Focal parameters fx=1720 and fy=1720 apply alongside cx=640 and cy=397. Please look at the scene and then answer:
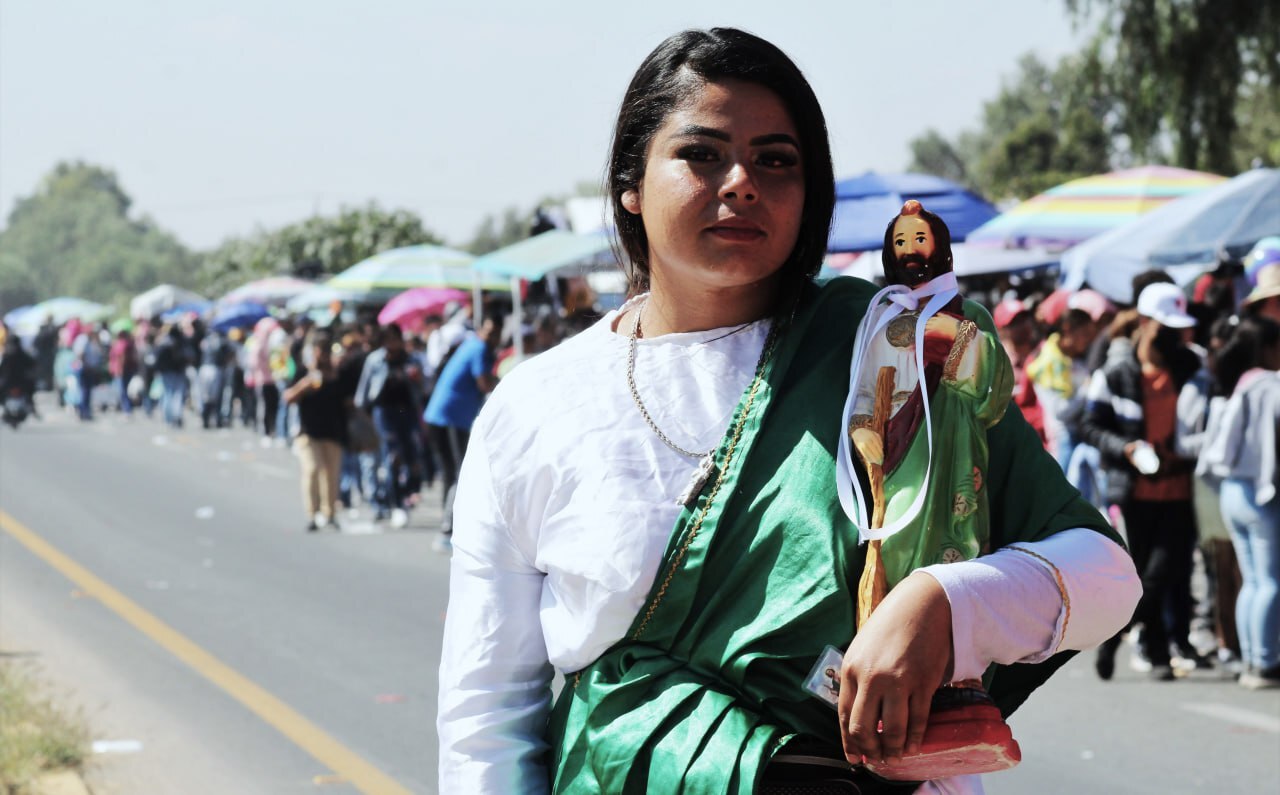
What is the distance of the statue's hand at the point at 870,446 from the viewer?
1.86 m

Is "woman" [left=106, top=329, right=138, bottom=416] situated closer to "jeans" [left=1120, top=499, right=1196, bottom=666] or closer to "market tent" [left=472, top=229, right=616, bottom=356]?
"market tent" [left=472, top=229, right=616, bottom=356]

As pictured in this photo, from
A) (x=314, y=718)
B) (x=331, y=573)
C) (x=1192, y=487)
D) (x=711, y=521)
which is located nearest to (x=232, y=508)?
(x=331, y=573)

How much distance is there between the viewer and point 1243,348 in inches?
301

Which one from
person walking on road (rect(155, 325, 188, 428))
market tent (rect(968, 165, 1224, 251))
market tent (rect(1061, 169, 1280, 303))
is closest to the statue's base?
market tent (rect(1061, 169, 1280, 303))

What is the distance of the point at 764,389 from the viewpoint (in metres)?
2.00

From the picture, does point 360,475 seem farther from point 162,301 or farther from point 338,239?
point 338,239

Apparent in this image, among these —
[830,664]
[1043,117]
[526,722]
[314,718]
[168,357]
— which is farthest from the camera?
[1043,117]

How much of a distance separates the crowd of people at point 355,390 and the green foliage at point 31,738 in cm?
527

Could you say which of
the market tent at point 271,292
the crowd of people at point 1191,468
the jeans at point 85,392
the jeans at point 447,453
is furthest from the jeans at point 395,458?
the market tent at point 271,292

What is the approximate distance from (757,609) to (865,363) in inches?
11.9

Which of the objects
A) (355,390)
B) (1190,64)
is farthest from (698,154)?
(1190,64)

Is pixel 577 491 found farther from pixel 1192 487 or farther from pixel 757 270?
pixel 1192 487

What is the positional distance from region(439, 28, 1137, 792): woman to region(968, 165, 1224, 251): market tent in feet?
41.4

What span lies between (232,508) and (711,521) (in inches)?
539
